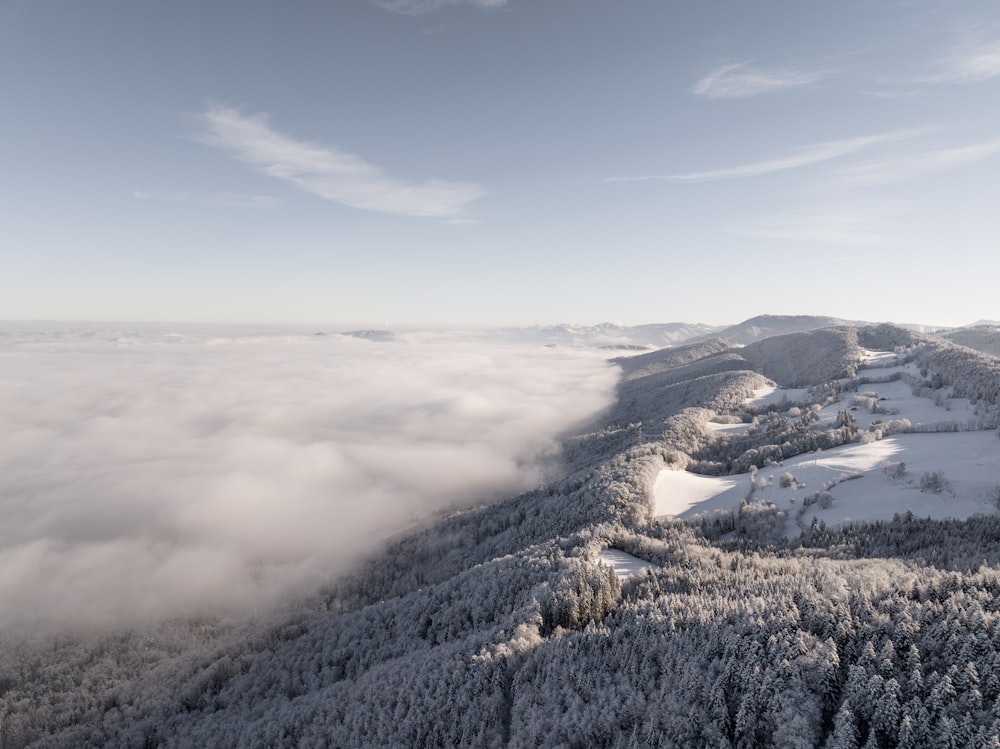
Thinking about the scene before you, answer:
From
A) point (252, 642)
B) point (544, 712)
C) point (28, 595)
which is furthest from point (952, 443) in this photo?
point (28, 595)

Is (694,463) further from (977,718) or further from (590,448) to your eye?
(977,718)

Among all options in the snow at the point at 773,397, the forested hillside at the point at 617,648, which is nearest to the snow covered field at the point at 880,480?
the forested hillside at the point at 617,648

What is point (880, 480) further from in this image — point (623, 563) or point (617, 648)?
point (617, 648)

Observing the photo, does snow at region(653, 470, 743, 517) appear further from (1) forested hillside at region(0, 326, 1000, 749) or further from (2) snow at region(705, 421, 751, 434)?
(2) snow at region(705, 421, 751, 434)

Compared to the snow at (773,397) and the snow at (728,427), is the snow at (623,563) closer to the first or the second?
the snow at (728,427)

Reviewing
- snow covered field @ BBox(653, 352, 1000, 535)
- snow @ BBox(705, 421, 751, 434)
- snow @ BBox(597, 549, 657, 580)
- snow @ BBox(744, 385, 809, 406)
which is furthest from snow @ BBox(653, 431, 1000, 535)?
snow @ BBox(744, 385, 809, 406)

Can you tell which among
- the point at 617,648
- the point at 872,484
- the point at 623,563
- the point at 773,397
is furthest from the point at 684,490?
the point at 773,397
